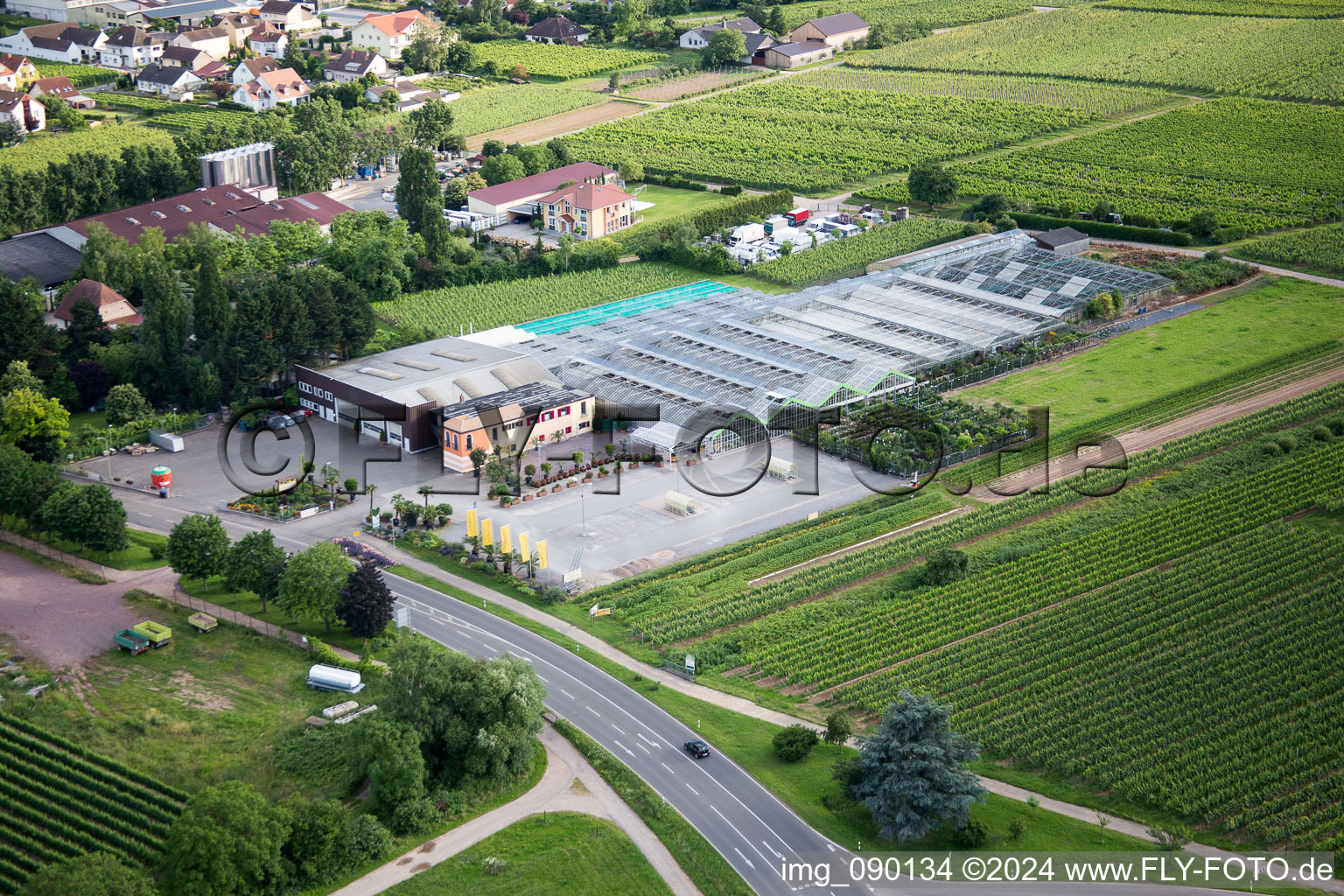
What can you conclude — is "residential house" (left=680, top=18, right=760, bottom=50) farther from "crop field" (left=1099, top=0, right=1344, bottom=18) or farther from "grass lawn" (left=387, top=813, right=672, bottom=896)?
"grass lawn" (left=387, top=813, right=672, bottom=896)

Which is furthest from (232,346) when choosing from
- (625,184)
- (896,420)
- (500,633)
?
(625,184)

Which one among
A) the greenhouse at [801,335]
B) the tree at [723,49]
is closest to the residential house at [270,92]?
the tree at [723,49]

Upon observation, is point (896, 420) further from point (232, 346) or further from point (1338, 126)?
point (1338, 126)

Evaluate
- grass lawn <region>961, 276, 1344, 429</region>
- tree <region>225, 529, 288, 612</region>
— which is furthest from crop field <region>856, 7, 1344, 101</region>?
tree <region>225, 529, 288, 612</region>

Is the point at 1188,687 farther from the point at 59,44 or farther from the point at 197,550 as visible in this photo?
the point at 59,44

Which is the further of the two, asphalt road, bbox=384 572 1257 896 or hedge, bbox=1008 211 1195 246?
hedge, bbox=1008 211 1195 246

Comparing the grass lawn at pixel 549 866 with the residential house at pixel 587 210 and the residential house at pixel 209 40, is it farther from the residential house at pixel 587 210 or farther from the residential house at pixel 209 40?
the residential house at pixel 209 40
